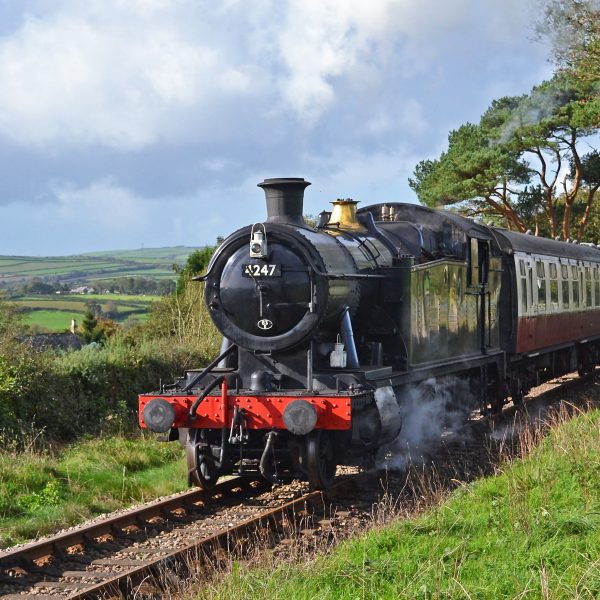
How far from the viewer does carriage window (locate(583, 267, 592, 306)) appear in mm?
20264

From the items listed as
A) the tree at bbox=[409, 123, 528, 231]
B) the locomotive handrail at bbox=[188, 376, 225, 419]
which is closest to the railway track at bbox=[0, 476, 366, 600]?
the locomotive handrail at bbox=[188, 376, 225, 419]

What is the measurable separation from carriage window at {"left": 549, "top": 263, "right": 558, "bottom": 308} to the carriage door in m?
4.04

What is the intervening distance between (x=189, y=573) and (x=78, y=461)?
483cm

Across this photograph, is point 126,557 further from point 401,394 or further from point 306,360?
point 401,394

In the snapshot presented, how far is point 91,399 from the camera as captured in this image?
13961 mm

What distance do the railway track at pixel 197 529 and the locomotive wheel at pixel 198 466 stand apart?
0.14 meters

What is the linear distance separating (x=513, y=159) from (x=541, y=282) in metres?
19.5

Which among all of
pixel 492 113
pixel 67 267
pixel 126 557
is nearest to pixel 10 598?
pixel 126 557

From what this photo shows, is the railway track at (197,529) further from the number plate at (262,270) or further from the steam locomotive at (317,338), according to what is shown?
the number plate at (262,270)

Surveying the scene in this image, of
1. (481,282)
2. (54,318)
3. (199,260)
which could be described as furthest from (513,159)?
(54,318)

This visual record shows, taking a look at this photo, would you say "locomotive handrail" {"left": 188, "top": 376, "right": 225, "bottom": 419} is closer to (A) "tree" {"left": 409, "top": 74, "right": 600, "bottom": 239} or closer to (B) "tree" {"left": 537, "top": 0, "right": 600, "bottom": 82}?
(B) "tree" {"left": 537, "top": 0, "right": 600, "bottom": 82}

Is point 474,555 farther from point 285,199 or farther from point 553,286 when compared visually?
point 553,286

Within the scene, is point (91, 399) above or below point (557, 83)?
below

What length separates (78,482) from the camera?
409 inches
